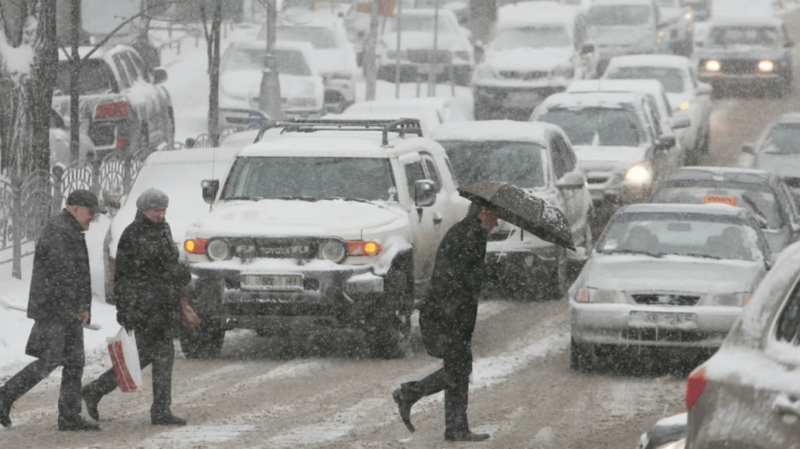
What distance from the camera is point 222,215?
40.3 ft

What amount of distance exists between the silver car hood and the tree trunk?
7116 mm

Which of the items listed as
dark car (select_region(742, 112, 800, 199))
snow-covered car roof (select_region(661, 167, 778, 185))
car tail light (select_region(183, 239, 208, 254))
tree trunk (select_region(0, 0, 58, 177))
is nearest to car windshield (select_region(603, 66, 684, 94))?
dark car (select_region(742, 112, 800, 199))

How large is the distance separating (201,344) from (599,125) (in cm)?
1008

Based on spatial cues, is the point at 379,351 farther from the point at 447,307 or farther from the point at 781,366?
the point at 781,366

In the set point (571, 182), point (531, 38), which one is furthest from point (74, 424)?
point (531, 38)

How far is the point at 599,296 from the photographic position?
38.1 ft

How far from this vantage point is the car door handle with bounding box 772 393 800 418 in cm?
416

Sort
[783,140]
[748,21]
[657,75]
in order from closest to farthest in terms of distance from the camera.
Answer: [783,140] < [657,75] < [748,21]

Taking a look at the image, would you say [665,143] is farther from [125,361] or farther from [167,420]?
[125,361]

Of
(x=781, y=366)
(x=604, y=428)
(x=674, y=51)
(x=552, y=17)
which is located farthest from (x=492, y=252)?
(x=674, y=51)

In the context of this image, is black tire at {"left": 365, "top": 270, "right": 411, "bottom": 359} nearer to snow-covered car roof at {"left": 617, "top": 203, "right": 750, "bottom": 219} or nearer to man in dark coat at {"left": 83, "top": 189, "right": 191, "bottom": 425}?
snow-covered car roof at {"left": 617, "top": 203, "right": 750, "bottom": 219}

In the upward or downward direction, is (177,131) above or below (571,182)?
below

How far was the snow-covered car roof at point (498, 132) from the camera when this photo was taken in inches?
650

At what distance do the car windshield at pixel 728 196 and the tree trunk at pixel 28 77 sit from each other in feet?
21.2
